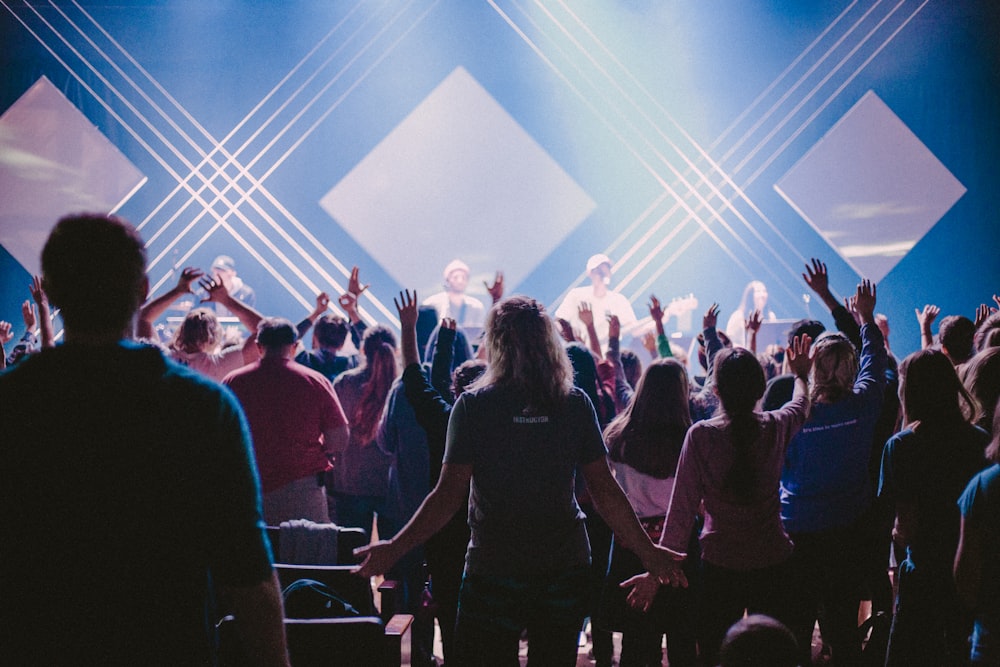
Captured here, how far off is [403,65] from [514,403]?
5.93m

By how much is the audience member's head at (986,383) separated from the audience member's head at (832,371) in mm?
337

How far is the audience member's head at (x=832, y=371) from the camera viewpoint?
236cm

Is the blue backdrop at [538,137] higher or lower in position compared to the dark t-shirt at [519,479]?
higher

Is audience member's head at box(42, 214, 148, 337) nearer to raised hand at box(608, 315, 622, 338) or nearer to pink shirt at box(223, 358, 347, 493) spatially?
pink shirt at box(223, 358, 347, 493)

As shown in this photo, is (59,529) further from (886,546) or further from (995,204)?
(995,204)

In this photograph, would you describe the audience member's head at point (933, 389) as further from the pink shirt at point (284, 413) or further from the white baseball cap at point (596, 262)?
the white baseball cap at point (596, 262)

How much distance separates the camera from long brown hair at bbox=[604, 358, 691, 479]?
A: 2383mm

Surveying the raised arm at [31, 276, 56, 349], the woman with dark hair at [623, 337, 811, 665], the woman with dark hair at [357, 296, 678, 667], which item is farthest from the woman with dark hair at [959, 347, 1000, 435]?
the raised arm at [31, 276, 56, 349]

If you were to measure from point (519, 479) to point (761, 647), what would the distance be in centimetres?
58

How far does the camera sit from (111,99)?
6.93m

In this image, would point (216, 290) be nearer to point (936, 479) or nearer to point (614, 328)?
point (614, 328)

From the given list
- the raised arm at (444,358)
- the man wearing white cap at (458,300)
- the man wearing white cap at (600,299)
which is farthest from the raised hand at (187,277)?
the man wearing white cap at (600,299)

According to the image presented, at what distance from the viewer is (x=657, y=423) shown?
2.41 meters

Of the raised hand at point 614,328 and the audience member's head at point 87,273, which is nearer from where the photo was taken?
the audience member's head at point 87,273
